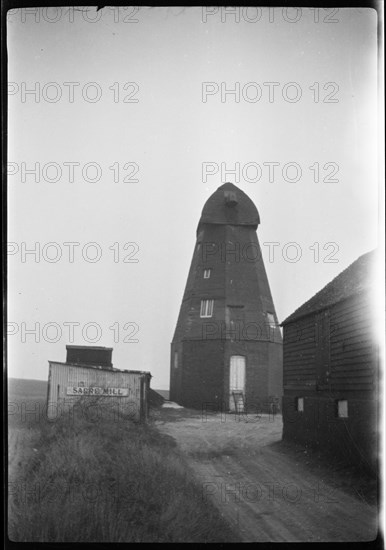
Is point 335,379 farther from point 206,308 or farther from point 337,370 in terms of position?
point 206,308

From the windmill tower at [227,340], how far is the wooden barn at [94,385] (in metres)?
9.01

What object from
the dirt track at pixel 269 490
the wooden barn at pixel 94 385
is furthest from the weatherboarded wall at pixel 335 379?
the wooden barn at pixel 94 385

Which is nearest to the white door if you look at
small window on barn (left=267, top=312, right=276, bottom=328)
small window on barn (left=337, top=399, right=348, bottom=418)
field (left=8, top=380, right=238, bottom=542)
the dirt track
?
small window on barn (left=267, top=312, right=276, bottom=328)

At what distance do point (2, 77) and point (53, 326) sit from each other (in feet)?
13.8

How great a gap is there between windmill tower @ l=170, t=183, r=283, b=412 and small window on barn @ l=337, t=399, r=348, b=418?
36.0 feet

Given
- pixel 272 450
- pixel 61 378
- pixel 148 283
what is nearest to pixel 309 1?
pixel 148 283

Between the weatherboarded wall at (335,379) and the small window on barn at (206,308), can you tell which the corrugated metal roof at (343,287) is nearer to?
the weatherboarded wall at (335,379)

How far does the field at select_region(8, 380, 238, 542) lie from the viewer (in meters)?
6.47

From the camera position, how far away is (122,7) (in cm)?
744

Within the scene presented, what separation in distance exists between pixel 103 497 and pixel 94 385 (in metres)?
6.03

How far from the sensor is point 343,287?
12.4 meters

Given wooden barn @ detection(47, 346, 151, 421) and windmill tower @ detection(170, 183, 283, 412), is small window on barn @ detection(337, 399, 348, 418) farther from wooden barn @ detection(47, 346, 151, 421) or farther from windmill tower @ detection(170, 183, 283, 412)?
windmill tower @ detection(170, 183, 283, 412)

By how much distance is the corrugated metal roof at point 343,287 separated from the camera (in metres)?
10.5

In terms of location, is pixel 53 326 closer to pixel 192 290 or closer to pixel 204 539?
pixel 204 539
